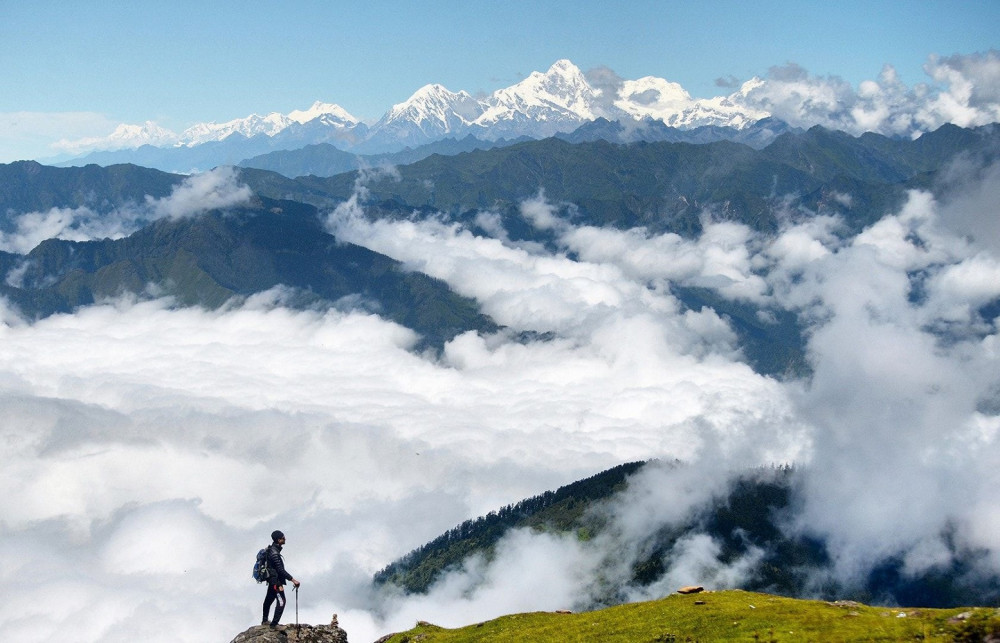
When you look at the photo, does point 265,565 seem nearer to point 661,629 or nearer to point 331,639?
point 331,639

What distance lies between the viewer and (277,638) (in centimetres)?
5847

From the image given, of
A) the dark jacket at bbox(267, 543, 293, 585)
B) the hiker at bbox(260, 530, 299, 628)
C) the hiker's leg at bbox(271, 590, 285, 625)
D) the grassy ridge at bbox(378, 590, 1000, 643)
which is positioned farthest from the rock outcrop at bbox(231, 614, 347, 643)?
the grassy ridge at bbox(378, 590, 1000, 643)

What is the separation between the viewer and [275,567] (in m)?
54.8

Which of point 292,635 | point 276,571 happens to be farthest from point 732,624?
point 276,571

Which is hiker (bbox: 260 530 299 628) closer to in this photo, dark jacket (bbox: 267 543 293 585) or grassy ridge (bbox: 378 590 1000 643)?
dark jacket (bbox: 267 543 293 585)

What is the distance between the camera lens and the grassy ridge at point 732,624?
50906 millimetres

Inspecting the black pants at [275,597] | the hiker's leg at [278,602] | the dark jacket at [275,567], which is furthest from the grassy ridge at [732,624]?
the dark jacket at [275,567]

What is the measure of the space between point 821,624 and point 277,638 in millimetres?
42215

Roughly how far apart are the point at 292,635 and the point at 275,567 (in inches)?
362

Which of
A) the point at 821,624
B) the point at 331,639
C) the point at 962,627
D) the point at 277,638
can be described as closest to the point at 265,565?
the point at 277,638

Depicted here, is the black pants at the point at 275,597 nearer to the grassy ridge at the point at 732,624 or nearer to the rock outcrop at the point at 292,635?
the rock outcrop at the point at 292,635

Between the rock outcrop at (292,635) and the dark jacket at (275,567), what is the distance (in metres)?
4.70

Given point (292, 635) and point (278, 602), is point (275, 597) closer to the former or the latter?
point (278, 602)

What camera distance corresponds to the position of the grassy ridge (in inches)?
2004
